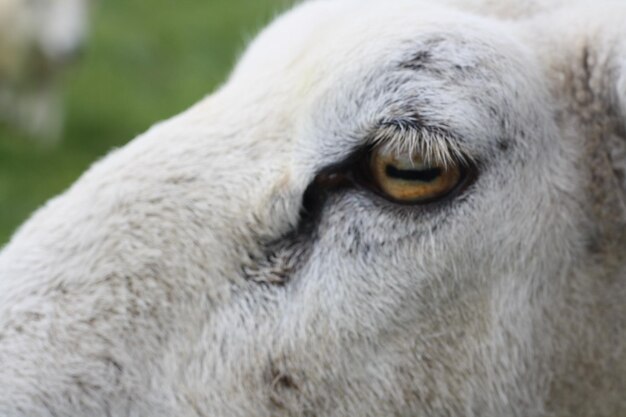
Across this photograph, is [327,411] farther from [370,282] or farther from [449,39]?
[449,39]

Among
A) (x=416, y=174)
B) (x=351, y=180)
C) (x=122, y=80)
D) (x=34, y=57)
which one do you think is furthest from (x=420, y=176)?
(x=122, y=80)

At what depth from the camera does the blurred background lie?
9461 millimetres

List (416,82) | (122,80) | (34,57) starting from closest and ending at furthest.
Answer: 1. (416,82)
2. (34,57)
3. (122,80)

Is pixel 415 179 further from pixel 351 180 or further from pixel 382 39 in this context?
pixel 382 39

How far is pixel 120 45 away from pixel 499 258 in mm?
11082

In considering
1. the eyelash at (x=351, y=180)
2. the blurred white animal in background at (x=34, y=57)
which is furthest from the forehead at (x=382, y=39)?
the blurred white animal in background at (x=34, y=57)

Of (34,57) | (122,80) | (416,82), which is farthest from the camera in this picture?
(122,80)

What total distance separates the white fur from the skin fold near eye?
3 centimetres

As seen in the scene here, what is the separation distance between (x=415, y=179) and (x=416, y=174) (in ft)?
0.04

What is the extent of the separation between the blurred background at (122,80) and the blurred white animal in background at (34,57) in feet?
0.27

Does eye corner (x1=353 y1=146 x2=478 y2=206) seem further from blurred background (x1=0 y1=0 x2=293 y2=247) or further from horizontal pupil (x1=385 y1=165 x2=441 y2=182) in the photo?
blurred background (x1=0 y1=0 x2=293 y2=247)

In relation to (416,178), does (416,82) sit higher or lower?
higher

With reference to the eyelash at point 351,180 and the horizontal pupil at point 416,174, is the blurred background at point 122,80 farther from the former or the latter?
the horizontal pupil at point 416,174

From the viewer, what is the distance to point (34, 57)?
36.2ft
